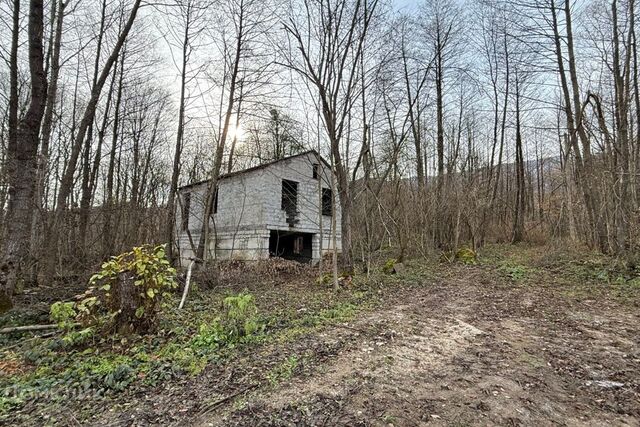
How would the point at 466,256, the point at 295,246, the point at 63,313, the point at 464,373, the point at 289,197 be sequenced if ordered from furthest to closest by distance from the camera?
the point at 295,246 < the point at 289,197 < the point at 466,256 < the point at 63,313 < the point at 464,373

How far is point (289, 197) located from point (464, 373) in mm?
12958

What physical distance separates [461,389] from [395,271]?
22.7ft

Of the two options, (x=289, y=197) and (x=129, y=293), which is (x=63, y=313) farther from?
(x=289, y=197)

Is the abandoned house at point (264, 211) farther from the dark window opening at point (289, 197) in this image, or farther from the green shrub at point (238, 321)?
the green shrub at point (238, 321)

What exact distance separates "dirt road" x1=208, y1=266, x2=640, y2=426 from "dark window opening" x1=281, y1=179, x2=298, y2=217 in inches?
399

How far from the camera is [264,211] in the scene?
1382 cm

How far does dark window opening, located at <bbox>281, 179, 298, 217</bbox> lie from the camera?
15.0 meters

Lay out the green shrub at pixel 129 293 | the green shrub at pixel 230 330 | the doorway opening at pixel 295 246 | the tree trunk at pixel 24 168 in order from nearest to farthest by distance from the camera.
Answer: the green shrub at pixel 230 330 < the green shrub at pixel 129 293 < the tree trunk at pixel 24 168 < the doorway opening at pixel 295 246

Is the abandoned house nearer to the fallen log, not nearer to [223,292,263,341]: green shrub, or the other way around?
the fallen log

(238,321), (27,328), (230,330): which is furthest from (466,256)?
(27,328)

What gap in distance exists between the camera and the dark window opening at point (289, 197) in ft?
49.1

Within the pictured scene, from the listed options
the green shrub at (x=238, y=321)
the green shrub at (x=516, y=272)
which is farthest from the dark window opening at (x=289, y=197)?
the green shrub at (x=238, y=321)

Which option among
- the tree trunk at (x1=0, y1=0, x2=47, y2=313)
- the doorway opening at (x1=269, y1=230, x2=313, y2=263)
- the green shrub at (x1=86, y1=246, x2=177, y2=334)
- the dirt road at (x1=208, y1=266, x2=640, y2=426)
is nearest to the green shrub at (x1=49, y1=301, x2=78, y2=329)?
the green shrub at (x1=86, y1=246, x2=177, y2=334)

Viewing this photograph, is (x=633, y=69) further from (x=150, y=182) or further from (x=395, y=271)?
(x=150, y=182)
